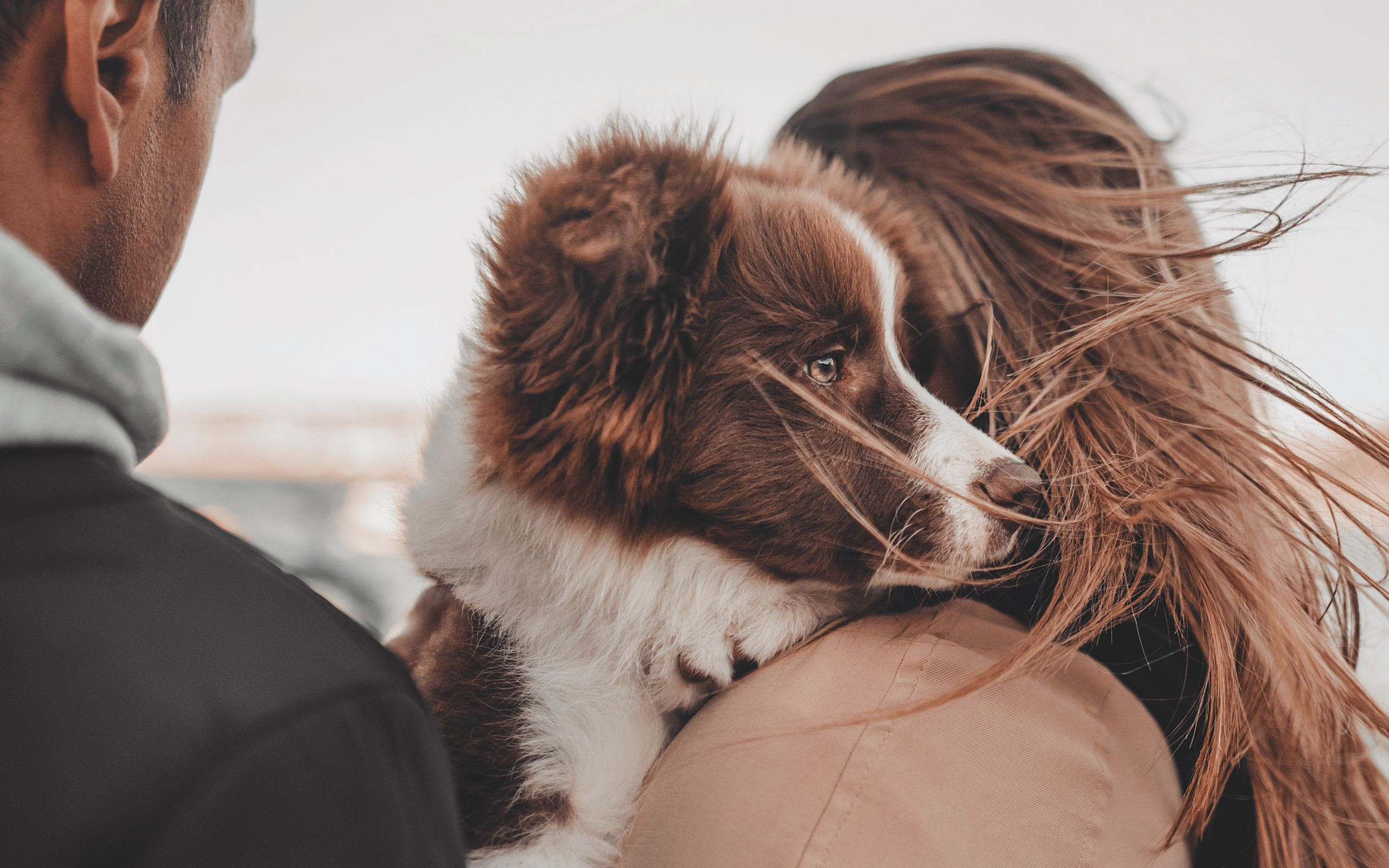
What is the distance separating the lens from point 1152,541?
91 cm

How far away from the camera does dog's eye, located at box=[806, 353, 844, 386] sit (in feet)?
3.60

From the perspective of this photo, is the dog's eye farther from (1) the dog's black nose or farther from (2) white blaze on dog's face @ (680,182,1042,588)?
(1) the dog's black nose

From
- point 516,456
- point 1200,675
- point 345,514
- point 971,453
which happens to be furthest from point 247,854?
point 345,514

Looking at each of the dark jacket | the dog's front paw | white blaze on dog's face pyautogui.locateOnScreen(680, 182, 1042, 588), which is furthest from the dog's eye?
the dark jacket

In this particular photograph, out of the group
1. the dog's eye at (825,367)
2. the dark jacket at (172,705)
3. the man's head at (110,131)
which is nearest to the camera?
the dark jacket at (172,705)

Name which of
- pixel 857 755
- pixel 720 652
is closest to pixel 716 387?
pixel 720 652

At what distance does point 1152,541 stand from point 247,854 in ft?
2.84

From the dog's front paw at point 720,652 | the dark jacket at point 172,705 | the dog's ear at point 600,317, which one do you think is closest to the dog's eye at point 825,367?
the dog's ear at point 600,317

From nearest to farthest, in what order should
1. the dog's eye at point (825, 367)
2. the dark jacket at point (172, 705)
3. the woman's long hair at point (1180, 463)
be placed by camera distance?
the dark jacket at point (172, 705), the woman's long hair at point (1180, 463), the dog's eye at point (825, 367)

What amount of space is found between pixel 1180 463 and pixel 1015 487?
0.17 m

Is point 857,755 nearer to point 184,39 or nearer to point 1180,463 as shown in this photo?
point 1180,463

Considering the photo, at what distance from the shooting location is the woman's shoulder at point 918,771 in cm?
77

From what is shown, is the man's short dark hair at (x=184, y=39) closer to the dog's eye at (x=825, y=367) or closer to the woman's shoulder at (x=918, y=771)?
the dog's eye at (x=825, y=367)

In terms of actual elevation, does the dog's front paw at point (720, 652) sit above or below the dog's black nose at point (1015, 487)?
below
